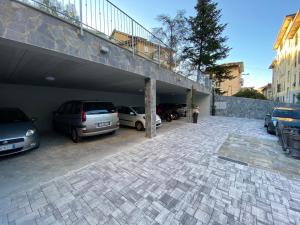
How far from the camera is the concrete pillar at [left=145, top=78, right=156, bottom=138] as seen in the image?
231 inches

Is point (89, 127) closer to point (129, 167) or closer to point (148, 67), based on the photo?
point (129, 167)

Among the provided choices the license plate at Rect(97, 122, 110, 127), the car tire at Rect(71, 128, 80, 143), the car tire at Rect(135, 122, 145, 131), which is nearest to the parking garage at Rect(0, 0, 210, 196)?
the car tire at Rect(71, 128, 80, 143)

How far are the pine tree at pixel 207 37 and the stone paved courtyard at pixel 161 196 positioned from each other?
611 inches

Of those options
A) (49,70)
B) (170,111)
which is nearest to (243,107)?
(170,111)

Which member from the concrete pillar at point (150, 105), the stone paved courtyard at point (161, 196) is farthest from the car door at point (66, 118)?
the concrete pillar at point (150, 105)

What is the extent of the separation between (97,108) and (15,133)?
98.2 inches

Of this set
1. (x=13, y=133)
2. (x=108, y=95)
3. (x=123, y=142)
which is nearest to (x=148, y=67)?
(x=123, y=142)

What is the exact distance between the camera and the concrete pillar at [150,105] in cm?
587

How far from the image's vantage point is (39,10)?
94.7 inches

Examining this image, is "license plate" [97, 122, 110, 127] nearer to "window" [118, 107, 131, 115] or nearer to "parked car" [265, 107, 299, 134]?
"window" [118, 107, 131, 115]

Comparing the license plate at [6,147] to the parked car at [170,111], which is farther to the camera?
the parked car at [170,111]

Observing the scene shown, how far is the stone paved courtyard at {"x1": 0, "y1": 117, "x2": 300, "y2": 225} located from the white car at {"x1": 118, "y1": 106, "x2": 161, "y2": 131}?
13.4 feet

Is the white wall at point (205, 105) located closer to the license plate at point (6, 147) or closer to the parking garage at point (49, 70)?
the parking garage at point (49, 70)

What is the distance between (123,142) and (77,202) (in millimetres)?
3304
